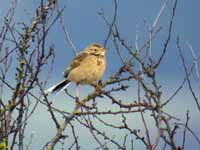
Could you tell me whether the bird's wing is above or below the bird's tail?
above

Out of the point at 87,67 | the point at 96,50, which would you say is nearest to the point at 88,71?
the point at 87,67

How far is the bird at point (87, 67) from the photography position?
312 inches

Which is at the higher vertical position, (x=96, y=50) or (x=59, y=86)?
(x=96, y=50)

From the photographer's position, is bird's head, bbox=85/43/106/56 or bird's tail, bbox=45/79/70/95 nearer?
bird's tail, bbox=45/79/70/95

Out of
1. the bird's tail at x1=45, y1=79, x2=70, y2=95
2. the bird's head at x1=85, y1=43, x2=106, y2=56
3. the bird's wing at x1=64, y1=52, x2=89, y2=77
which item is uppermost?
the bird's head at x1=85, y1=43, x2=106, y2=56

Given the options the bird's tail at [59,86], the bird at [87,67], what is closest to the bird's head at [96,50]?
the bird at [87,67]

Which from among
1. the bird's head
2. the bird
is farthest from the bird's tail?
the bird's head

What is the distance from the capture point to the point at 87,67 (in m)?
8.08

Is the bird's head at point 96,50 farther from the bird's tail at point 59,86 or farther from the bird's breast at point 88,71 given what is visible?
the bird's tail at point 59,86

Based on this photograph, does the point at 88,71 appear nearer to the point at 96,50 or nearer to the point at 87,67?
the point at 87,67

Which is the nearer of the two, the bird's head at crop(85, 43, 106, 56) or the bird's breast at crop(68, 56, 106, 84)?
the bird's breast at crop(68, 56, 106, 84)

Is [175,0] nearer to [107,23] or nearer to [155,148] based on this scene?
[107,23]

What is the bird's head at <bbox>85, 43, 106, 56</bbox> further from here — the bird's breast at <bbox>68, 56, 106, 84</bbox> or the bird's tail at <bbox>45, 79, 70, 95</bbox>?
Result: the bird's tail at <bbox>45, 79, 70, 95</bbox>

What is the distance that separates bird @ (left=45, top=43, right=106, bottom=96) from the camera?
7.93 m
